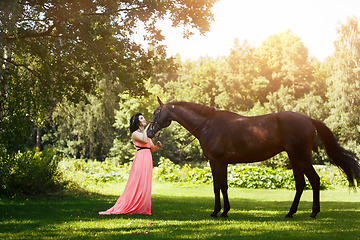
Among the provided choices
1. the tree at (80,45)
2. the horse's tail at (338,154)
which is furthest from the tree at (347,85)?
the horse's tail at (338,154)

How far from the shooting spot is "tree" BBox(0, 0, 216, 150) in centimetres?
897

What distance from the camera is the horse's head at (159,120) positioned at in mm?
7013

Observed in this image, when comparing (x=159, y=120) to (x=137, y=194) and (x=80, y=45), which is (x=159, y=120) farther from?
(x=80, y=45)

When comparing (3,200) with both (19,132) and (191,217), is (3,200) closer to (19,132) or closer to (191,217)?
(19,132)

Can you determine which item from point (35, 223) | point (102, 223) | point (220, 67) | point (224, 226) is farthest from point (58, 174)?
point (220, 67)

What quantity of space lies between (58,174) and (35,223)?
5.70 m

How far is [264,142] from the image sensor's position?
6.16m

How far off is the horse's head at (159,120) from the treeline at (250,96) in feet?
66.4

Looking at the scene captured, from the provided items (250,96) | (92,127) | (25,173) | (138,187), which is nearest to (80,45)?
(25,173)

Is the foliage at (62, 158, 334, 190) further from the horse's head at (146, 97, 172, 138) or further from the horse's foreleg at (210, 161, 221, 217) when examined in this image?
the horse's foreleg at (210, 161, 221, 217)

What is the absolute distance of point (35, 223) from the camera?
19.4 feet

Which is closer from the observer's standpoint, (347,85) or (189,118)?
(189,118)

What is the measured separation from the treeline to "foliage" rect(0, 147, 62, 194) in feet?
58.0

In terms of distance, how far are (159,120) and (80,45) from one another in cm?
480
